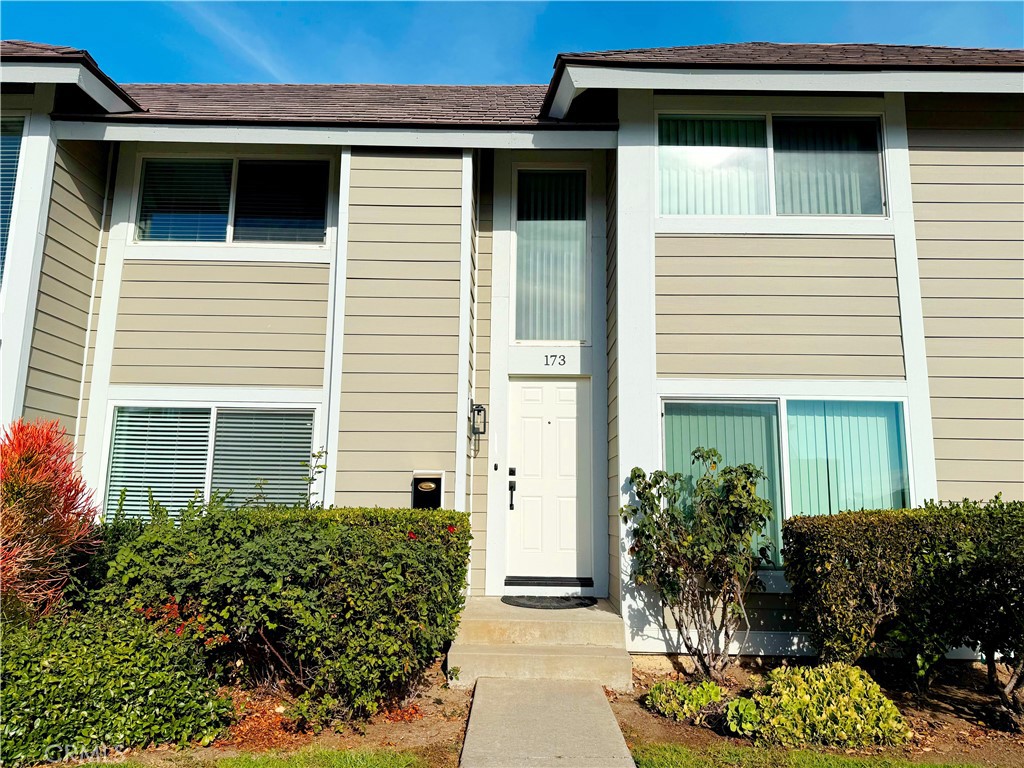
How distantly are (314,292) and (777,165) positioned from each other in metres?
4.69

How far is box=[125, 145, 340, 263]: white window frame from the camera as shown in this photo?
6887 millimetres

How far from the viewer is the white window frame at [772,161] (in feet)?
20.8

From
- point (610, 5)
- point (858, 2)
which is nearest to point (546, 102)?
point (610, 5)

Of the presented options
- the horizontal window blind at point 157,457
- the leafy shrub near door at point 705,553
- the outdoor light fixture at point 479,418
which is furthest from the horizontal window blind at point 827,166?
the horizontal window blind at point 157,457

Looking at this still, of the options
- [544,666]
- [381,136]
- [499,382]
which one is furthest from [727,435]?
[381,136]

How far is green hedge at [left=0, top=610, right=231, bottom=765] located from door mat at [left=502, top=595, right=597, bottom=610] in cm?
272

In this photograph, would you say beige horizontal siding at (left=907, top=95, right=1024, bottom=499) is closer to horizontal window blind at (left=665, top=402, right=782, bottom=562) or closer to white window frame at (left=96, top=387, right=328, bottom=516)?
horizontal window blind at (left=665, top=402, right=782, bottom=562)

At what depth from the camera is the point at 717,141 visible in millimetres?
6512

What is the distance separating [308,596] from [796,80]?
599cm

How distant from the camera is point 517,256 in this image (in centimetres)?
730

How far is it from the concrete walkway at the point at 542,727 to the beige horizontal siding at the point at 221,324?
3.47 metres

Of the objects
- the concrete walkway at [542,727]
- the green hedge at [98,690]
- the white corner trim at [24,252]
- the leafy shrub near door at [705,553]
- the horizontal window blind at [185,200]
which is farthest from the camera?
the horizontal window blind at [185,200]

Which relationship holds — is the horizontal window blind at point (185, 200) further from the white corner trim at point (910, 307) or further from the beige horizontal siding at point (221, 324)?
the white corner trim at point (910, 307)

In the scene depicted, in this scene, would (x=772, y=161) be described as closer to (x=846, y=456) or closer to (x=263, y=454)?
(x=846, y=456)
